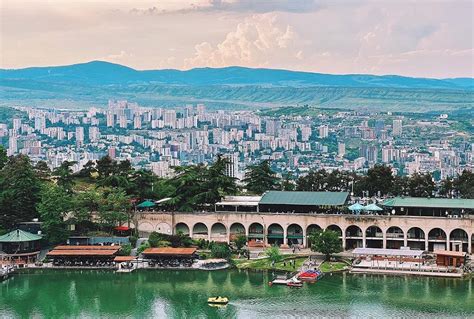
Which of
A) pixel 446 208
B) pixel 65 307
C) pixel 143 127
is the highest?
pixel 143 127

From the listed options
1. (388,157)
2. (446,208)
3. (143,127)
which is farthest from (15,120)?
(446,208)

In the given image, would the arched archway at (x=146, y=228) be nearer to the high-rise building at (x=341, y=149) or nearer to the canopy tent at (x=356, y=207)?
the canopy tent at (x=356, y=207)

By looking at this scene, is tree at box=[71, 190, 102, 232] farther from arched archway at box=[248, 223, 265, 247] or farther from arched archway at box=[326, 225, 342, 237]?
arched archway at box=[326, 225, 342, 237]

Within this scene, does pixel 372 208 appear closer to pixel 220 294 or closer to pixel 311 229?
pixel 311 229

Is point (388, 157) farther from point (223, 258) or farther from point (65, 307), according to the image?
point (65, 307)

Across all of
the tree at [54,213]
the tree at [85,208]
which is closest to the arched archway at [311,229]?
the tree at [85,208]

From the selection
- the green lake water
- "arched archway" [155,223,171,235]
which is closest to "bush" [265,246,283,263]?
the green lake water
